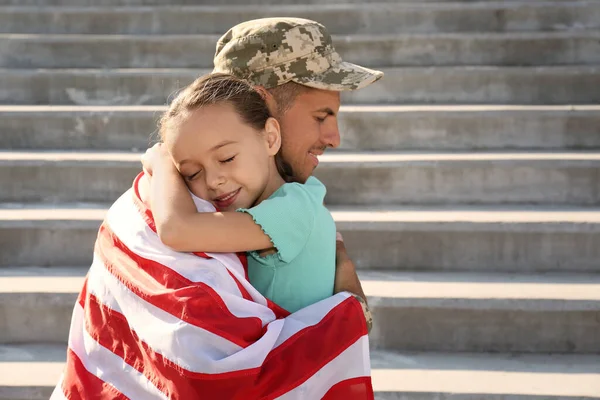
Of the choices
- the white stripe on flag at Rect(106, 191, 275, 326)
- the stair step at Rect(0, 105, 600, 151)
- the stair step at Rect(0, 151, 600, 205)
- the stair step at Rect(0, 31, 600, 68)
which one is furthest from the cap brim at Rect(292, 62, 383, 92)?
the stair step at Rect(0, 31, 600, 68)

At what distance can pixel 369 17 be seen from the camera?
4.17 metres

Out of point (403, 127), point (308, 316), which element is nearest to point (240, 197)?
point (308, 316)

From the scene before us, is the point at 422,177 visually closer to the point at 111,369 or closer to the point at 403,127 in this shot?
the point at 403,127

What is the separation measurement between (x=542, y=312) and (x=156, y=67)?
7.81 feet

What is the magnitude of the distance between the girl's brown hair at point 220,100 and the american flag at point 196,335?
0.15 metres

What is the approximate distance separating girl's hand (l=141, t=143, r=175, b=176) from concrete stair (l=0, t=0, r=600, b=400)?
114 cm


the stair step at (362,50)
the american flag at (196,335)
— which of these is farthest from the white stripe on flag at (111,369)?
the stair step at (362,50)

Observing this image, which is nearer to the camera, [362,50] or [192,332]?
[192,332]

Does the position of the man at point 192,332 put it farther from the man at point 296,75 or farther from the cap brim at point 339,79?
the cap brim at point 339,79

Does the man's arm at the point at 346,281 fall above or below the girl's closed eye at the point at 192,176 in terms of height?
below

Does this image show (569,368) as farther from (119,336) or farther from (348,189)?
(119,336)

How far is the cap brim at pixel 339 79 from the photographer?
5.14 feet

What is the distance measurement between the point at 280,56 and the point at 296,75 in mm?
49

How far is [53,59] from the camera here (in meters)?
4.13
